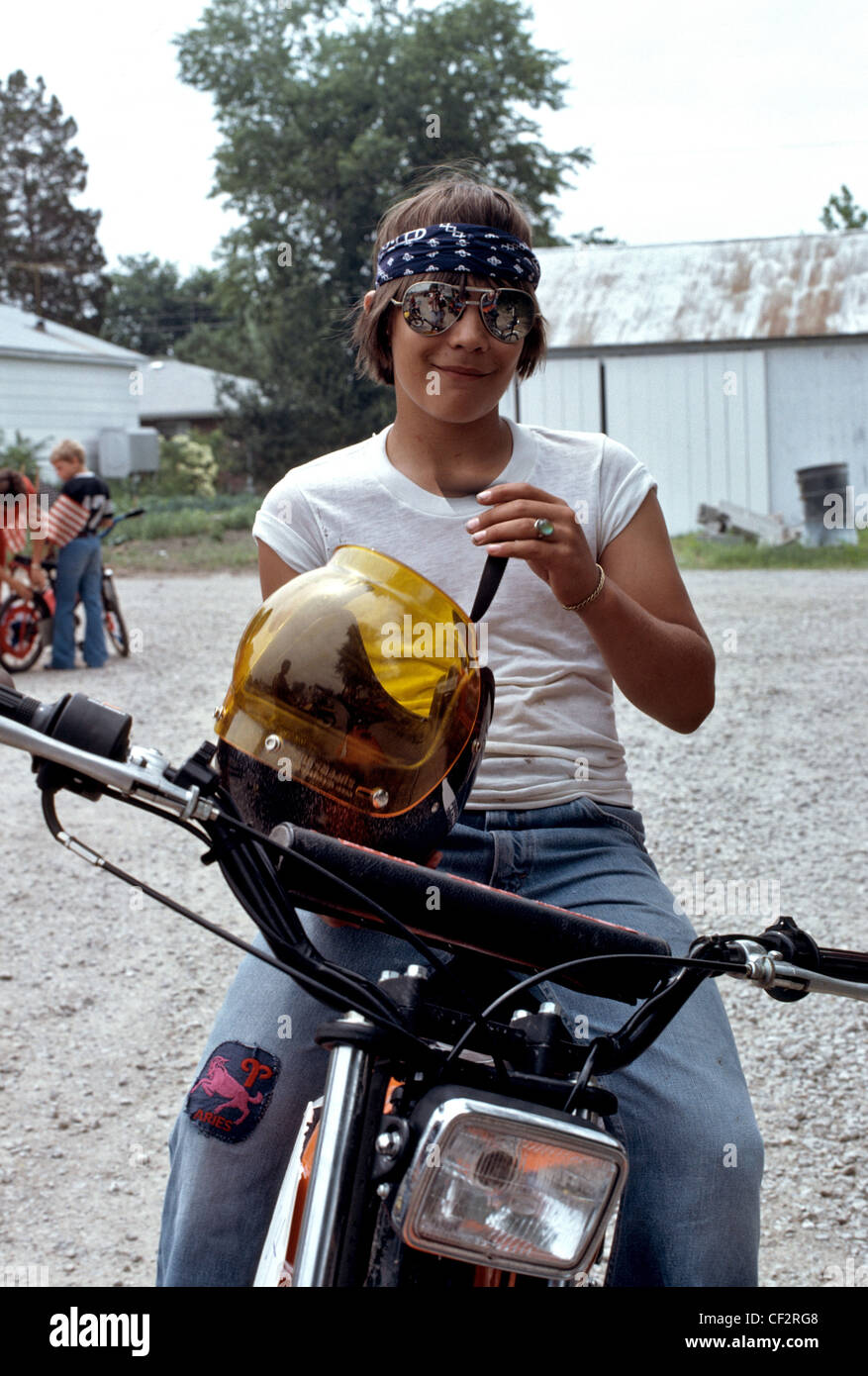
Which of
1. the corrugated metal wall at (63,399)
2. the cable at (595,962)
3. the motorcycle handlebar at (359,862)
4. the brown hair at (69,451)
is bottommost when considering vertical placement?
the cable at (595,962)

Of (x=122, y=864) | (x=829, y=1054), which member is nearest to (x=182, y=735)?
(x=122, y=864)

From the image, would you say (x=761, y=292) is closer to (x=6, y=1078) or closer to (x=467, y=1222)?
(x=6, y=1078)

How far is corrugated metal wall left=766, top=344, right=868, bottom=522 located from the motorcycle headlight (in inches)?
954

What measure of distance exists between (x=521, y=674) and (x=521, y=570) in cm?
16

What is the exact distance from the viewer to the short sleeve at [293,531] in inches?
89.1

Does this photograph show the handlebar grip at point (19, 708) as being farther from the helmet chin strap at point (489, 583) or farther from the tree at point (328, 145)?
the tree at point (328, 145)

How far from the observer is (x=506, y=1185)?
1.24 m

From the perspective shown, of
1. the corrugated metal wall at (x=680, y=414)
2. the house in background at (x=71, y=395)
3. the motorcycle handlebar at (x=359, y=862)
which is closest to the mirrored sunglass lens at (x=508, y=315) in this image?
the motorcycle handlebar at (x=359, y=862)

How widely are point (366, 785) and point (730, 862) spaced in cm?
494

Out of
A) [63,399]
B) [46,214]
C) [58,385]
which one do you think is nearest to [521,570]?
[58,385]

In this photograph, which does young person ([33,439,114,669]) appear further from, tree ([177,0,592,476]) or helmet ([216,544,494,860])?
tree ([177,0,592,476])

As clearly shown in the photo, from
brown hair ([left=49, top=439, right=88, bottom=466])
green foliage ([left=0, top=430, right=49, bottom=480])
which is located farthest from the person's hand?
green foliage ([left=0, top=430, right=49, bottom=480])

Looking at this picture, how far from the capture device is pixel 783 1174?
12.0 feet

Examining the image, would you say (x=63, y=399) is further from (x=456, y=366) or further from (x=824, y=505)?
(x=456, y=366)
